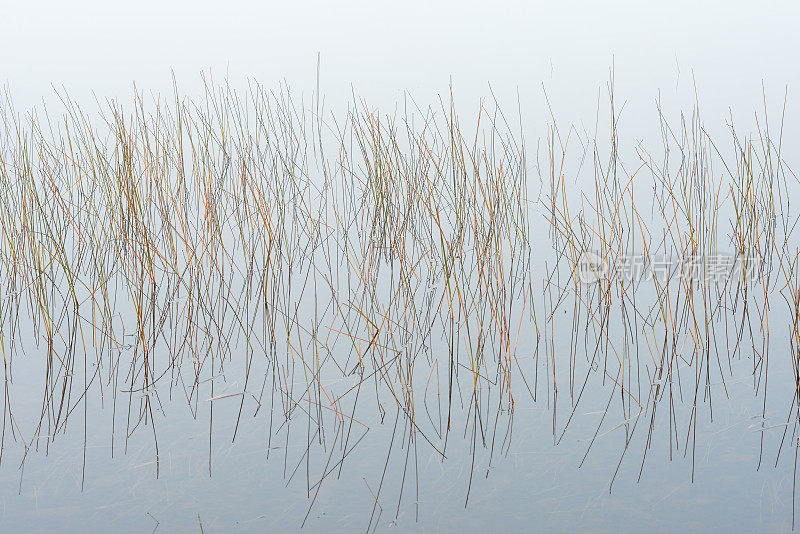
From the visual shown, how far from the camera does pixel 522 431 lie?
1.70 meters

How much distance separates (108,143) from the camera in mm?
2992

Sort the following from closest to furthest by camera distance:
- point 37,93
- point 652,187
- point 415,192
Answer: point 415,192 → point 652,187 → point 37,93

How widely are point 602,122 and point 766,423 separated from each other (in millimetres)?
1709

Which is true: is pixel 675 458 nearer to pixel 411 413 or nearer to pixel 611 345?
pixel 611 345

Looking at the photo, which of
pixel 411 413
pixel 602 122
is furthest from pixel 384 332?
pixel 602 122

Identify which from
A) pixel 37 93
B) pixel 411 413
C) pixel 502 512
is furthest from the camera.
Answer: pixel 37 93

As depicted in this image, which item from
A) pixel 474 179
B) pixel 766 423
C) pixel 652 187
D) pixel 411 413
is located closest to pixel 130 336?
pixel 411 413

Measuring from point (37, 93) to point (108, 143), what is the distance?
1.01 metres

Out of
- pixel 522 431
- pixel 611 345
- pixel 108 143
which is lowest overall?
pixel 522 431

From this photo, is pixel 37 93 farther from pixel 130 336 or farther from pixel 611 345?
pixel 611 345

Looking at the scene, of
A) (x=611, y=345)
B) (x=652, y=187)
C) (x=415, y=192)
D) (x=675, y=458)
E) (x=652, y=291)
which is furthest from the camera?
(x=652, y=187)

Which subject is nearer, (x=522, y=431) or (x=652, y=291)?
(x=522, y=431)

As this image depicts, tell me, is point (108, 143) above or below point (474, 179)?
above

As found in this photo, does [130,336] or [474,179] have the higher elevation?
[474,179]
